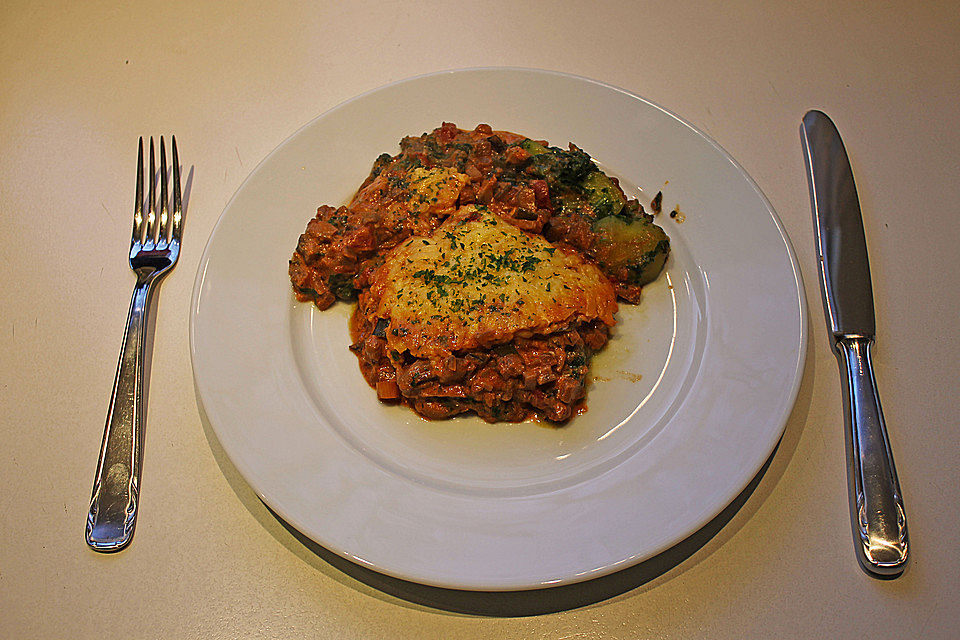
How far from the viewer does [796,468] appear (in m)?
2.91

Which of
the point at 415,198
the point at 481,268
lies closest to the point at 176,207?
the point at 415,198

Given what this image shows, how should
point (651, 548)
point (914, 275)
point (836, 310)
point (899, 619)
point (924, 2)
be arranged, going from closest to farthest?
1. point (651, 548)
2. point (899, 619)
3. point (836, 310)
4. point (914, 275)
5. point (924, 2)

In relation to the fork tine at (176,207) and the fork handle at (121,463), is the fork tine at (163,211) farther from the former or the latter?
the fork handle at (121,463)

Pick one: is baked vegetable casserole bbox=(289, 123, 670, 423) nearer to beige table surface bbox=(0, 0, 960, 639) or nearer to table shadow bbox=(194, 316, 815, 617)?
table shadow bbox=(194, 316, 815, 617)

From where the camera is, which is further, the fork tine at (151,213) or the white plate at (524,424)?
the fork tine at (151,213)

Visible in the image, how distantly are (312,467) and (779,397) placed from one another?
1905 mm

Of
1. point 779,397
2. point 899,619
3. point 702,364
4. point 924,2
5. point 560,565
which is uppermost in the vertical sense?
point 924,2

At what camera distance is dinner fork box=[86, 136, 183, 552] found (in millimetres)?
2811

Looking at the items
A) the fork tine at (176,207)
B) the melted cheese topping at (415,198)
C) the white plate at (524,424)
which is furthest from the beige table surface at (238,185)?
the melted cheese topping at (415,198)

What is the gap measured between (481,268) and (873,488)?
1.86m

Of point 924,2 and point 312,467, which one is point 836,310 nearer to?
point 312,467

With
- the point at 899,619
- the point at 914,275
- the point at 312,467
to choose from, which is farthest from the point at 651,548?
the point at 914,275

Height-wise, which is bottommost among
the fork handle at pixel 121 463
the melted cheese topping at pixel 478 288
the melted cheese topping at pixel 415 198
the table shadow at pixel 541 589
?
the table shadow at pixel 541 589

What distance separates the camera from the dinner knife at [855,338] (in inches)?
103
